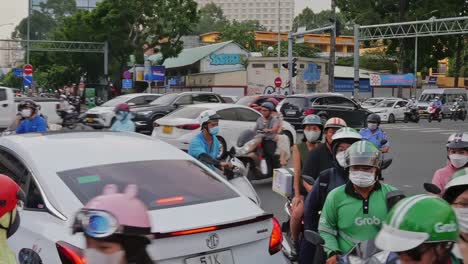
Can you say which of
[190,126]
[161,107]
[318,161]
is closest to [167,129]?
[190,126]

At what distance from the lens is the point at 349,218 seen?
4141mm

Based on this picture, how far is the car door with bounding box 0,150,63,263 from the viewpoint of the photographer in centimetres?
431

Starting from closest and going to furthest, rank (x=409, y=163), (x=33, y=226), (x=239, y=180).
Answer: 1. (x=33, y=226)
2. (x=239, y=180)
3. (x=409, y=163)

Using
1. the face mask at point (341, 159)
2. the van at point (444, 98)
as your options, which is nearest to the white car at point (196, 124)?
the face mask at point (341, 159)

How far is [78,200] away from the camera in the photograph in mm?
4406

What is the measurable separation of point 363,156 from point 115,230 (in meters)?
2.10

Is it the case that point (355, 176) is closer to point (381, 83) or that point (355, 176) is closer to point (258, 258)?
point (258, 258)

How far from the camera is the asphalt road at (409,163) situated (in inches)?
452

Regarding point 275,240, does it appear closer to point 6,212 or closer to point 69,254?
point 69,254

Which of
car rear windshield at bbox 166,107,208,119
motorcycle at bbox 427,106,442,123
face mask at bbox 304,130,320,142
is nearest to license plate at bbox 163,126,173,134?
car rear windshield at bbox 166,107,208,119

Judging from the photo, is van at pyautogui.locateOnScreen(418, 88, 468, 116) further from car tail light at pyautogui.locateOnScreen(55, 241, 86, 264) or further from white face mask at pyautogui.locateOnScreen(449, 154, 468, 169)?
car tail light at pyautogui.locateOnScreen(55, 241, 86, 264)

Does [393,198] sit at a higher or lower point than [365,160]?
lower

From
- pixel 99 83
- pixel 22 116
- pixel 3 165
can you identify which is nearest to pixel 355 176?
pixel 3 165

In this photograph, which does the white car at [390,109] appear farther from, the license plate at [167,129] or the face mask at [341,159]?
the face mask at [341,159]
